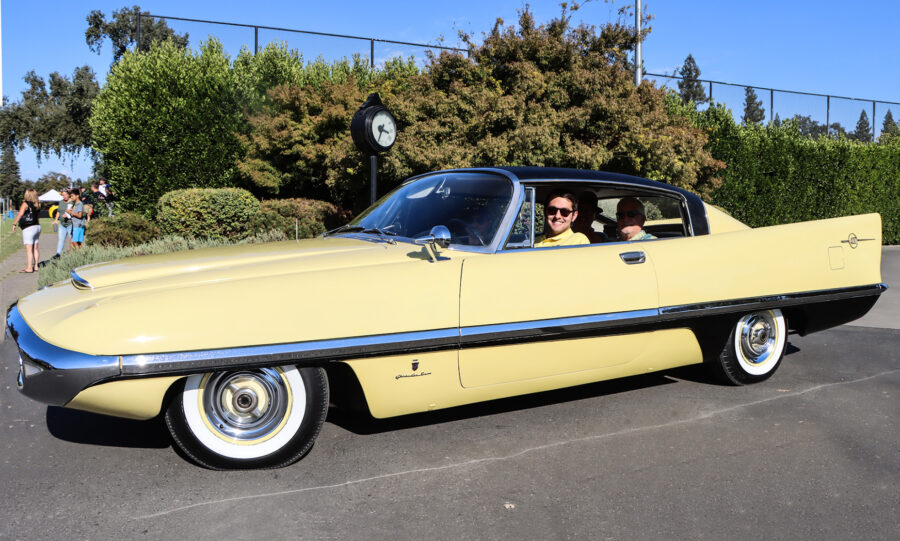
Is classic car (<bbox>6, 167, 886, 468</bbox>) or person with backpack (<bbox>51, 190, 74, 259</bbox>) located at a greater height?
person with backpack (<bbox>51, 190, 74, 259</bbox>)

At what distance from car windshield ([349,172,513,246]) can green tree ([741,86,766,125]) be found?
59.9ft

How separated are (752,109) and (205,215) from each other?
60.8 feet

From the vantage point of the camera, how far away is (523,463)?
346cm

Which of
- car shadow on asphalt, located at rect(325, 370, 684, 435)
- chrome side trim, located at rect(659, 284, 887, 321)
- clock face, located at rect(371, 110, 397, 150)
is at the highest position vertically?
clock face, located at rect(371, 110, 397, 150)

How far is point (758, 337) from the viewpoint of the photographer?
491cm

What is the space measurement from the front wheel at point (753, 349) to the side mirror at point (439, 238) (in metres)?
2.28

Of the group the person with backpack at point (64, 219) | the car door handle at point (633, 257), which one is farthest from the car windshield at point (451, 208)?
the person with backpack at point (64, 219)

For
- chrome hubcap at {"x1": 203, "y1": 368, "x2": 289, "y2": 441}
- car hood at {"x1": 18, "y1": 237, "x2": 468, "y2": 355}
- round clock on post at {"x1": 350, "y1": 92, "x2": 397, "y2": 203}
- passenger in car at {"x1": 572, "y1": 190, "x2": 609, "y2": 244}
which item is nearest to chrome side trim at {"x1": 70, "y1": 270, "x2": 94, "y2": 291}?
car hood at {"x1": 18, "y1": 237, "x2": 468, "y2": 355}

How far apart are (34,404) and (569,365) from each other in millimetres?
3430

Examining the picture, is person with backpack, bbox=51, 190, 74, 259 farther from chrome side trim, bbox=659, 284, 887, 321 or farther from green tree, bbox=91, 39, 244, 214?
chrome side trim, bbox=659, 284, 887, 321

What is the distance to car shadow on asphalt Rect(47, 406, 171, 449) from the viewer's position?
12.2ft

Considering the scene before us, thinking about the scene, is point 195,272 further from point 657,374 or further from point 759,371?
point 759,371

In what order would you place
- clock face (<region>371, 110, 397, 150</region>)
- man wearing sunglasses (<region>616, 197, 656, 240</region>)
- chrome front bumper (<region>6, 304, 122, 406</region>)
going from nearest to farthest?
chrome front bumper (<region>6, 304, 122, 406</region>) → man wearing sunglasses (<region>616, 197, 656, 240</region>) → clock face (<region>371, 110, 397, 150</region>)

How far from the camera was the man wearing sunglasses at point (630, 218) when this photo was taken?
475 centimetres
